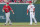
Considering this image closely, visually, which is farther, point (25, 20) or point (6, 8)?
point (25, 20)

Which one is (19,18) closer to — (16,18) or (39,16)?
(16,18)

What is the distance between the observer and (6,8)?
1599 centimetres

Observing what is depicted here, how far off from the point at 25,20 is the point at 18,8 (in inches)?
53.8

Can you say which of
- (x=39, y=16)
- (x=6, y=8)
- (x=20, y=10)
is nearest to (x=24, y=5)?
(x=20, y=10)

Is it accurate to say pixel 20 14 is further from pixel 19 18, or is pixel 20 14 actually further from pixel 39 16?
pixel 39 16

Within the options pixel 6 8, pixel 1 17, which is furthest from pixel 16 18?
pixel 6 8

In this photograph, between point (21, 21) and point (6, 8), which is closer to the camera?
point (6, 8)

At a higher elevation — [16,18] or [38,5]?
[38,5]

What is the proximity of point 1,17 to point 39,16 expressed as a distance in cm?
372

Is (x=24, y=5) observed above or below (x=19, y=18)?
above

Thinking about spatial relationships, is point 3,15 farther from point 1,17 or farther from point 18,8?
point 18,8

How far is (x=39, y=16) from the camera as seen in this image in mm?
18953

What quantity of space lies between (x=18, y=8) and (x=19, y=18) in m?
0.99

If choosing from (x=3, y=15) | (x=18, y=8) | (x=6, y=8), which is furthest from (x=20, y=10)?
(x=6, y=8)
